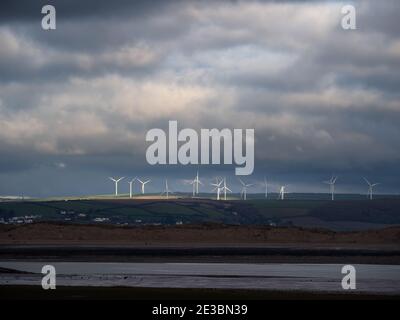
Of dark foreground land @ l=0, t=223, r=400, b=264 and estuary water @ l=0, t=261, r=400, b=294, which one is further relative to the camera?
dark foreground land @ l=0, t=223, r=400, b=264

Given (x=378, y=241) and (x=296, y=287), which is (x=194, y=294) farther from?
(x=378, y=241)

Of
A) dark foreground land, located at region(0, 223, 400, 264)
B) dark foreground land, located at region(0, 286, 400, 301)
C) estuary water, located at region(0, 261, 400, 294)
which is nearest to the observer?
dark foreground land, located at region(0, 286, 400, 301)

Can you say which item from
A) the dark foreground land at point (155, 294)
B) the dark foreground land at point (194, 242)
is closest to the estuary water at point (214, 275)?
the dark foreground land at point (155, 294)

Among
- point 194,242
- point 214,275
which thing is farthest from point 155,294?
point 194,242

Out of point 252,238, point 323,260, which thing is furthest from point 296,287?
point 252,238

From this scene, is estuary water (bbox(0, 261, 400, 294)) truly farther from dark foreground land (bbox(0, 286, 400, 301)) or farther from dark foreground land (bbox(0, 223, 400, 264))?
dark foreground land (bbox(0, 223, 400, 264))

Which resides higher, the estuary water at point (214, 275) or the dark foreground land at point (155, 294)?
the dark foreground land at point (155, 294)

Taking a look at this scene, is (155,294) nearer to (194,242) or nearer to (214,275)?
(214,275)

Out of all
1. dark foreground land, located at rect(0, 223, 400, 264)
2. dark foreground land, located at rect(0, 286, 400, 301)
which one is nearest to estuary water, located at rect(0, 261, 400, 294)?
dark foreground land, located at rect(0, 286, 400, 301)

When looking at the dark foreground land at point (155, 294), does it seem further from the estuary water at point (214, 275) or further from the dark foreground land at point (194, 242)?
the dark foreground land at point (194, 242)
